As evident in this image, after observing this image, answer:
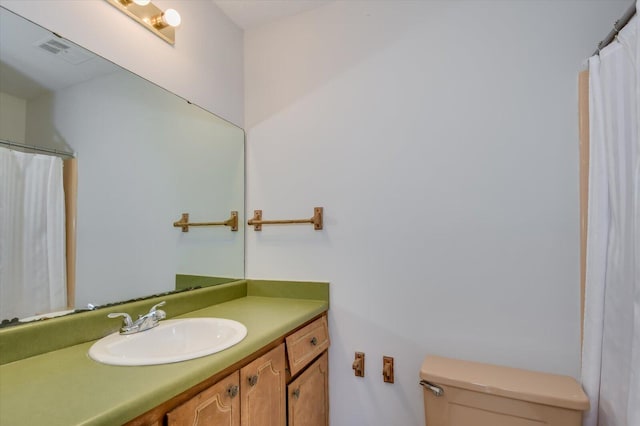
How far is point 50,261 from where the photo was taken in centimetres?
108

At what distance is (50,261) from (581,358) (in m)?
2.05

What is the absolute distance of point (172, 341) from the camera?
1246mm

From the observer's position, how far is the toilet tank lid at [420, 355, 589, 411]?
3.59ft

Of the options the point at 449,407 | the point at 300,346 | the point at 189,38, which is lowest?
the point at 449,407

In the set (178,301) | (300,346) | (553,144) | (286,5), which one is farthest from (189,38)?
(553,144)

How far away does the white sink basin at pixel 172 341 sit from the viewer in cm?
94

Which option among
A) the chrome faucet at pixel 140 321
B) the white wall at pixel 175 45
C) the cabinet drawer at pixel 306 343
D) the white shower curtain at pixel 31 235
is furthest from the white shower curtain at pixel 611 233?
the white shower curtain at pixel 31 235

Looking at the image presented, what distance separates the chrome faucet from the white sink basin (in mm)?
20

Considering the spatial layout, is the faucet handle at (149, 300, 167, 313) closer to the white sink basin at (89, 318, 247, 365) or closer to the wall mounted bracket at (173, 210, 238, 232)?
the white sink basin at (89, 318, 247, 365)

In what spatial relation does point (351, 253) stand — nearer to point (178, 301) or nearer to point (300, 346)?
point (300, 346)

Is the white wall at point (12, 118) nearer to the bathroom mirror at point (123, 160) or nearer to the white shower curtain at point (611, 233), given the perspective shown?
the bathroom mirror at point (123, 160)

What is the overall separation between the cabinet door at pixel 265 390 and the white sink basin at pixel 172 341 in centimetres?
13

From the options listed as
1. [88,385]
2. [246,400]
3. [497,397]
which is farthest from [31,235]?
[497,397]

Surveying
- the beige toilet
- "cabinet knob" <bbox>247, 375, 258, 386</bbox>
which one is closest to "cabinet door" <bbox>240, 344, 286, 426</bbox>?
"cabinet knob" <bbox>247, 375, 258, 386</bbox>
